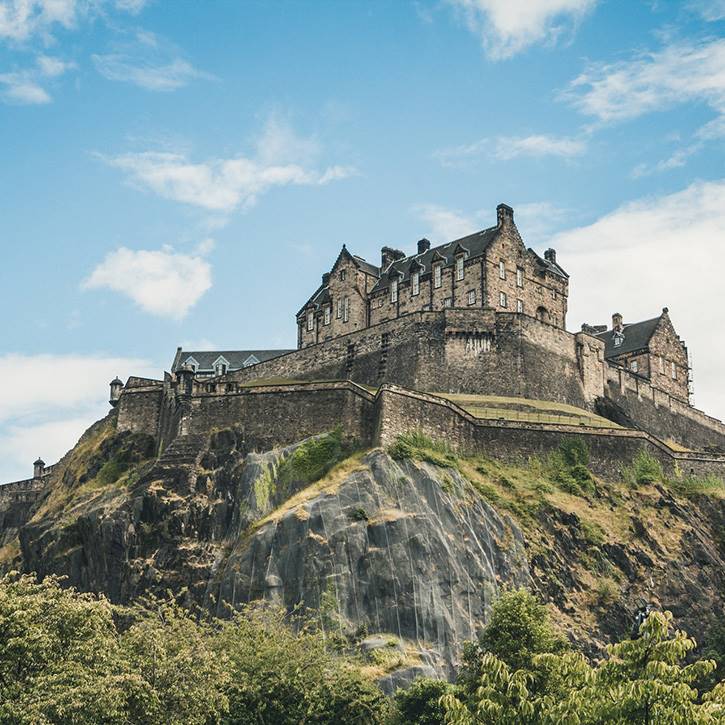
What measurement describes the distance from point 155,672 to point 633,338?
211 feet

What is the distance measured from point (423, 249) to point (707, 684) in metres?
46.2

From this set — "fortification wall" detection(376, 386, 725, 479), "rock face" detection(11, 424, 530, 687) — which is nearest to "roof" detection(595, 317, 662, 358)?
"fortification wall" detection(376, 386, 725, 479)

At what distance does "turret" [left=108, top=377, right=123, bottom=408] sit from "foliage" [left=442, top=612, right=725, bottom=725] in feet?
181

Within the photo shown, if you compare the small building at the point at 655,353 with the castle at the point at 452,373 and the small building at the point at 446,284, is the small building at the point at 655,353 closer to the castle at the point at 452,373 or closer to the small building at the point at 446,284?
the castle at the point at 452,373

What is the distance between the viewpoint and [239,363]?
101312 mm

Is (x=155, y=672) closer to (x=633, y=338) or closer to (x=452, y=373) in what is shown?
(x=452, y=373)

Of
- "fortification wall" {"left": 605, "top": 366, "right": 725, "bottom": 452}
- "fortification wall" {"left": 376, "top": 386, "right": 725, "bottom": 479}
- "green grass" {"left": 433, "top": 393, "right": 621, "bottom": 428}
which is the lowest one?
"fortification wall" {"left": 376, "top": 386, "right": 725, "bottom": 479}

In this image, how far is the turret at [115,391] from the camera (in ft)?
271

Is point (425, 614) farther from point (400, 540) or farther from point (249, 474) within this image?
point (249, 474)

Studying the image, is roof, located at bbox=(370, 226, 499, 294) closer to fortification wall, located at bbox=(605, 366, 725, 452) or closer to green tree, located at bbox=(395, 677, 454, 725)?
fortification wall, located at bbox=(605, 366, 725, 452)

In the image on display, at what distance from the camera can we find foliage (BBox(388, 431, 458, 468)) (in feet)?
200

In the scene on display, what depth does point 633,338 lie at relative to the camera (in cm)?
9494

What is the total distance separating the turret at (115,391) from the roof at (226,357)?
16899mm

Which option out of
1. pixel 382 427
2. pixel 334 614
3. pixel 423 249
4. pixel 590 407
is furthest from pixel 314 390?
pixel 423 249
